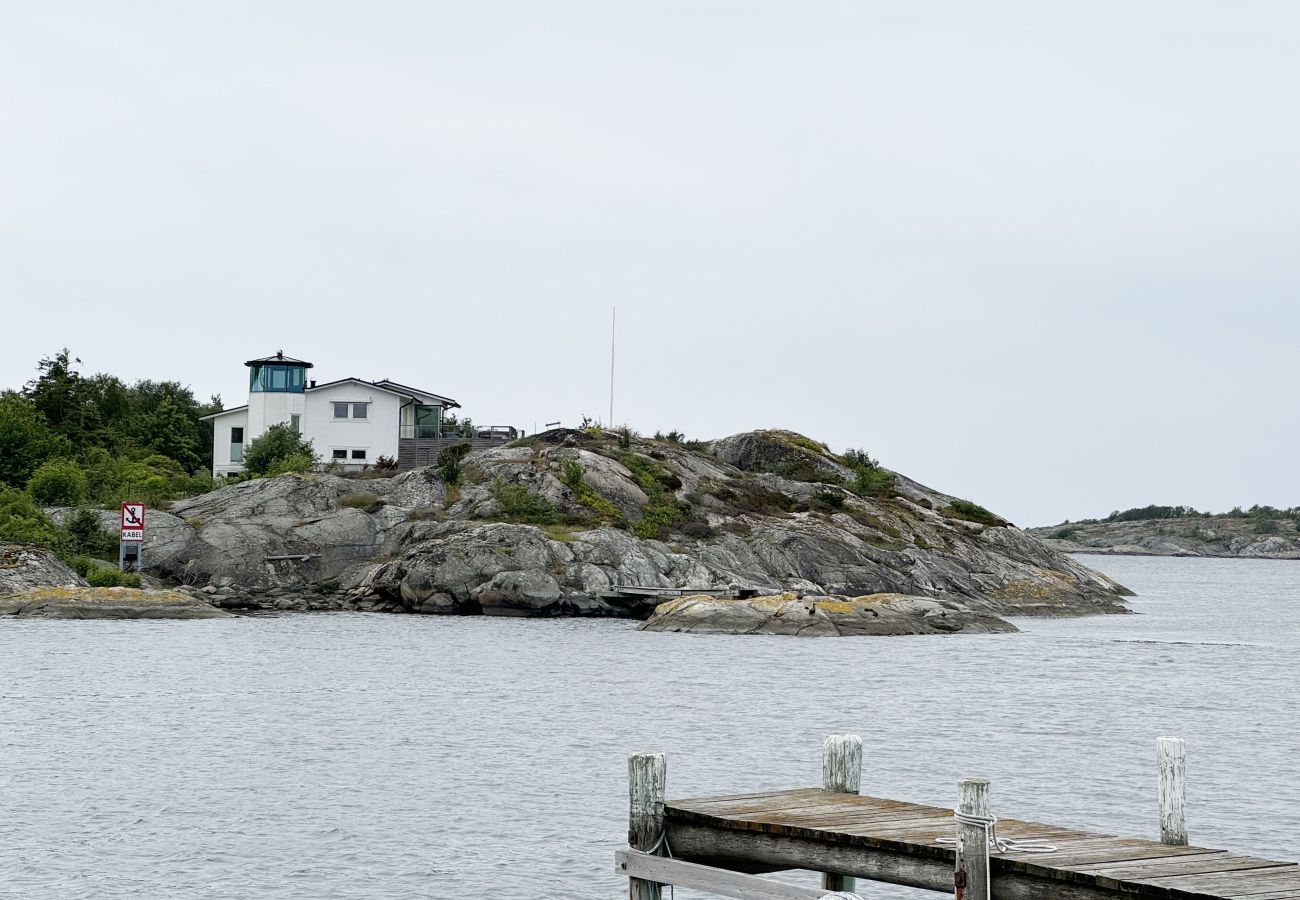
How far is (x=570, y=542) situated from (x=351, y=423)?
27126 mm

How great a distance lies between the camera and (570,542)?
71.8 meters

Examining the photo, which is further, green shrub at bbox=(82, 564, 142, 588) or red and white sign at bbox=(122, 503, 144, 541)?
red and white sign at bbox=(122, 503, 144, 541)

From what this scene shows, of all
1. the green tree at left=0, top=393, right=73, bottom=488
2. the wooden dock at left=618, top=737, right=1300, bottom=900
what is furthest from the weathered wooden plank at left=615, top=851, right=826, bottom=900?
the green tree at left=0, top=393, right=73, bottom=488

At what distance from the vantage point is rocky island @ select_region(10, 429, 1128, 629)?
2790 inches

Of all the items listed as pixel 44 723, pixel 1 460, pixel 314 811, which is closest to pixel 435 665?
pixel 44 723

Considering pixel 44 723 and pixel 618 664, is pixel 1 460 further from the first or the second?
pixel 44 723

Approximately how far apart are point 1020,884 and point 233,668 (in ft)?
125

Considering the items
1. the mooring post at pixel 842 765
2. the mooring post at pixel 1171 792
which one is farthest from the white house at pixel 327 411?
the mooring post at pixel 1171 792

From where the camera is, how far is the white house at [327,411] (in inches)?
3671

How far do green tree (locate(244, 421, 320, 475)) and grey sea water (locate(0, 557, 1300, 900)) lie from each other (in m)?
23.7

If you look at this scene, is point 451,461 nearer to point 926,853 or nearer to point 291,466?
point 291,466

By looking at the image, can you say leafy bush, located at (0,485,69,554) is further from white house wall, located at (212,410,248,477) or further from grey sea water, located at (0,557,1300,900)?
white house wall, located at (212,410,248,477)

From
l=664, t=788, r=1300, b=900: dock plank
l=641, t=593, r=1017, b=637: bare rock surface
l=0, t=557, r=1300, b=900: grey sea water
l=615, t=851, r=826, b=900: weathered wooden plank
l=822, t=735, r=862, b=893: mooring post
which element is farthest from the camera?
l=641, t=593, r=1017, b=637: bare rock surface

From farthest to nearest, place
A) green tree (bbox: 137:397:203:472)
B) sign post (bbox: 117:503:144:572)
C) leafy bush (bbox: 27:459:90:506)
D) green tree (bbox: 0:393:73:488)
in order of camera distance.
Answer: green tree (bbox: 137:397:203:472), green tree (bbox: 0:393:73:488), leafy bush (bbox: 27:459:90:506), sign post (bbox: 117:503:144:572)
